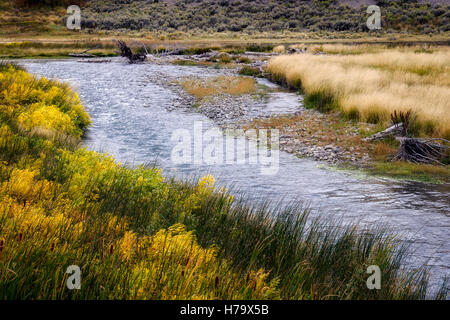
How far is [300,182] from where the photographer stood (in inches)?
464

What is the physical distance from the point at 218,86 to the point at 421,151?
1630cm

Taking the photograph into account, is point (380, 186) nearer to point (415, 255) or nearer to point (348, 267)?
point (415, 255)

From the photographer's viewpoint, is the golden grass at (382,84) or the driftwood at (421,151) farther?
the golden grass at (382,84)

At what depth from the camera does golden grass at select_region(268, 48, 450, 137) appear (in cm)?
1583

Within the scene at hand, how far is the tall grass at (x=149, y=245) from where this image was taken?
3.90m

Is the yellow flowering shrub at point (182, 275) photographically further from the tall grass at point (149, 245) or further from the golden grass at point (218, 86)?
the golden grass at point (218, 86)

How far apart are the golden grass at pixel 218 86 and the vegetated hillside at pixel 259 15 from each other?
52.1 m

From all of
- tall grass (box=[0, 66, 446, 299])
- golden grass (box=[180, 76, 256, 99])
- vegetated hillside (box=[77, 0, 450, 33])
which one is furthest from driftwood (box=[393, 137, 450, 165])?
vegetated hillside (box=[77, 0, 450, 33])

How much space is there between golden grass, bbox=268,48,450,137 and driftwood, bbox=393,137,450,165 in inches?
42.3

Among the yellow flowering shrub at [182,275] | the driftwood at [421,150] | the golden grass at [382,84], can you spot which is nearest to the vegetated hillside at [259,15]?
the golden grass at [382,84]

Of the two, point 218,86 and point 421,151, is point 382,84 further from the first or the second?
point 218,86

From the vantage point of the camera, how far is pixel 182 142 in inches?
626
